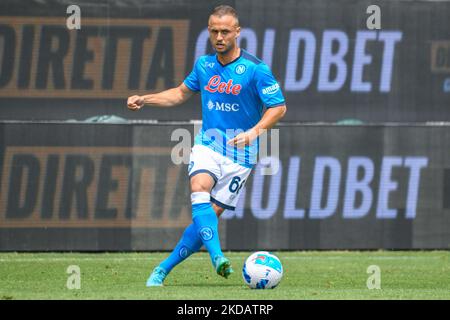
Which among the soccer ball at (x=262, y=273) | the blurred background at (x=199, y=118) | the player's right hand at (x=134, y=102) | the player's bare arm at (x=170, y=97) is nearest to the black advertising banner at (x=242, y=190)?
the blurred background at (x=199, y=118)

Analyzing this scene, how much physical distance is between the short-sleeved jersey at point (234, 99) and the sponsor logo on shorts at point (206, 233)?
2.39 ft

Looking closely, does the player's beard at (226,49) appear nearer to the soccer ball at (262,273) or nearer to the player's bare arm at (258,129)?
the player's bare arm at (258,129)

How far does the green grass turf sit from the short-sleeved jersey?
4.05 ft

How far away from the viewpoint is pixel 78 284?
10.3 meters

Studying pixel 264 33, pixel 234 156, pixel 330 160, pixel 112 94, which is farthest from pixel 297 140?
pixel 234 156

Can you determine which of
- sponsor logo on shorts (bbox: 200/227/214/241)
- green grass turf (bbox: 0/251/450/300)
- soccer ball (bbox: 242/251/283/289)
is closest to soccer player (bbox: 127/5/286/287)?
sponsor logo on shorts (bbox: 200/227/214/241)

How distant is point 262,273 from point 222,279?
2.14 metres

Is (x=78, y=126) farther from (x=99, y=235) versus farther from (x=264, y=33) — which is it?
(x=264, y=33)

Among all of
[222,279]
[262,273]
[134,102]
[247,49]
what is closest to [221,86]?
[134,102]

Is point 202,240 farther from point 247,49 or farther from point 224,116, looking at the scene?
point 247,49

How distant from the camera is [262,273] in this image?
371 inches

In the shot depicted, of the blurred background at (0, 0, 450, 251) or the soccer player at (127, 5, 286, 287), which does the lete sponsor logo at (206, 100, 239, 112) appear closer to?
the soccer player at (127, 5, 286, 287)

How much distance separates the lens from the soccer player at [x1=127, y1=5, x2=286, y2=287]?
31.9 ft

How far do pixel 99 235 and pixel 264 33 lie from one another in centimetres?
341
